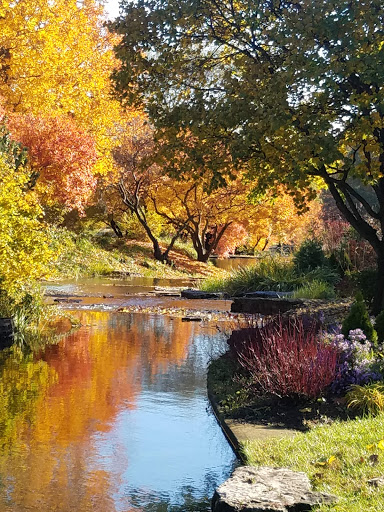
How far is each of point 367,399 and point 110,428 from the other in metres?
2.60

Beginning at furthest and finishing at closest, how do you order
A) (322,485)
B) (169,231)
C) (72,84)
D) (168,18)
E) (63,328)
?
(169,231) < (72,84) < (63,328) < (168,18) < (322,485)

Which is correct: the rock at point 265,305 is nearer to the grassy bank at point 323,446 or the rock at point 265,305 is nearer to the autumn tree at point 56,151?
the grassy bank at point 323,446

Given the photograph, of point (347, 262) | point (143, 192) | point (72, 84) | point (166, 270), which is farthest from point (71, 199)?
point (347, 262)

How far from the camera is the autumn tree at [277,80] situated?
910 cm

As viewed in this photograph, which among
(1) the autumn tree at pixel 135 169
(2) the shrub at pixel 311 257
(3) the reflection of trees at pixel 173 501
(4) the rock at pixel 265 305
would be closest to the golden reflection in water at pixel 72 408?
(3) the reflection of trees at pixel 173 501

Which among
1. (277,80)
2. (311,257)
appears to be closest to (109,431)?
(277,80)

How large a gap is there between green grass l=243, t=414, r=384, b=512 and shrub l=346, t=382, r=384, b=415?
0.85 ft

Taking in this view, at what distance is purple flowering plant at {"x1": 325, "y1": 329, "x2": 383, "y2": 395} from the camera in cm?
735

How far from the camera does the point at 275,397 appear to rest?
24.1 feet

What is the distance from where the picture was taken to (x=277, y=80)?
9312 mm

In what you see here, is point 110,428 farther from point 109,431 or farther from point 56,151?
point 56,151

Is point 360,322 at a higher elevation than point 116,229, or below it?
below

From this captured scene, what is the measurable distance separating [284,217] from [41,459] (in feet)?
104

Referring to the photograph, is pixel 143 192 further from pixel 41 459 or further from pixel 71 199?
pixel 41 459
